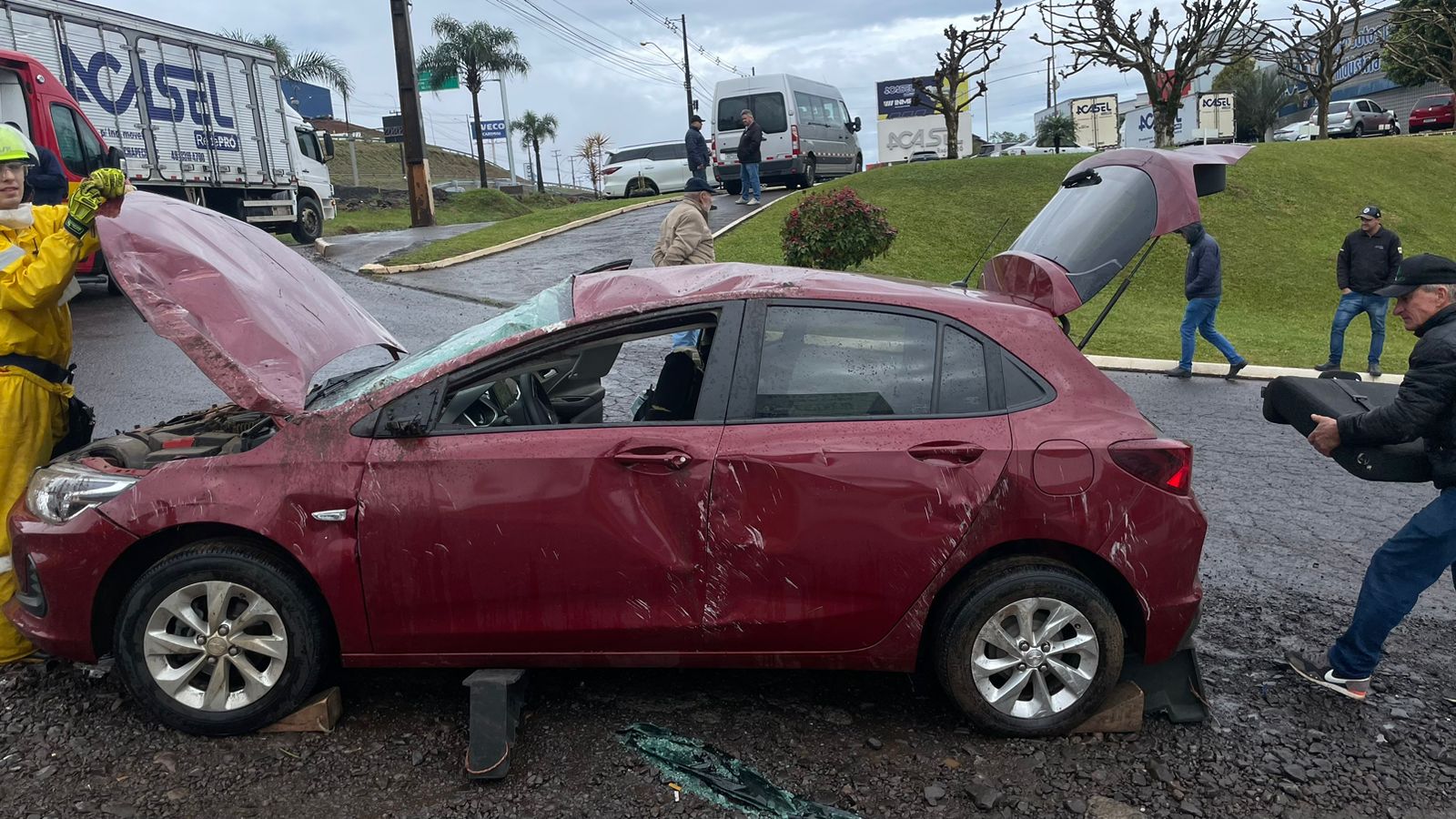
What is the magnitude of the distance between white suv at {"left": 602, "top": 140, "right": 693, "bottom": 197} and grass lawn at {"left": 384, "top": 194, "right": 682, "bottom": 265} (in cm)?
475

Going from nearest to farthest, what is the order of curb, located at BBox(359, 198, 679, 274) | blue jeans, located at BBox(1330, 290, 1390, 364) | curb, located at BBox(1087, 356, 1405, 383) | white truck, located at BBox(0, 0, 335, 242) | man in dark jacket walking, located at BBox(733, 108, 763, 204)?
curb, located at BBox(1087, 356, 1405, 383) → blue jeans, located at BBox(1330, 290, 1390, 364) → curb, located at BBox(359, 198, 679, 274) → white truck, located at BBox(0, 0, 335, 242) → man in dark jacket walking, located at BBox(733, 108, 763, 204)

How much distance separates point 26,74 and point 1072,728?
14.4 meters

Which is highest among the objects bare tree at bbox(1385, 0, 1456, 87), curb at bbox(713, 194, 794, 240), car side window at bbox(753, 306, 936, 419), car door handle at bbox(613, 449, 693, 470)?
bare tree at bbox(1385, 0, 1456, 87)

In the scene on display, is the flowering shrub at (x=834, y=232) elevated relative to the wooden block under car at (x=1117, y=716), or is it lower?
elevated

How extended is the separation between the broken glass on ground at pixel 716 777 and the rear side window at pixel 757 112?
19078 millimetres

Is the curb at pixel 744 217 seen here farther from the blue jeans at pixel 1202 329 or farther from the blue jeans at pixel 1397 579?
the blue jeans at pixel 1397 579

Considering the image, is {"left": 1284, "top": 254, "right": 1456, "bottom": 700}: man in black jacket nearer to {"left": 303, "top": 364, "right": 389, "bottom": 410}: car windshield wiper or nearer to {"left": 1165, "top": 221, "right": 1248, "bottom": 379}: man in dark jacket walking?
{"left": 303, "top": 364, "right": 389, "bottom": 410}: car windshield wiper

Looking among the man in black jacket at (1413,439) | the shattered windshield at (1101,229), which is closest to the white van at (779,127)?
the shattered windshield at (1101,229)

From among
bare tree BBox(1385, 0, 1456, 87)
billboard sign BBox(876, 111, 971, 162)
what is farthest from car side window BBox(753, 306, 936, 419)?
billboard sign BBox(876, 111, 971, 162)

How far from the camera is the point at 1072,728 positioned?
3475 millimetres

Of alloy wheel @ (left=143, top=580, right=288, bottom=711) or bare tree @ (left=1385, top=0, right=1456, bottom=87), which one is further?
bare tree @ (left=1385, top=0, right=1456, bottom=87)

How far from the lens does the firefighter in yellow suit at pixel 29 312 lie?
3.76m

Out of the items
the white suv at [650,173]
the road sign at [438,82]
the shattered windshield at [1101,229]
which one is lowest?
the shattered windshield at [1101,229]

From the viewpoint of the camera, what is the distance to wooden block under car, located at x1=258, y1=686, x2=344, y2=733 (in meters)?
3.42
